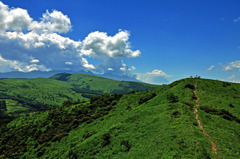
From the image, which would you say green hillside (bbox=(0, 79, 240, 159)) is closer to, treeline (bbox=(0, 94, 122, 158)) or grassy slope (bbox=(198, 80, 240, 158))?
grassy slope (bbox=(198, 80, 240, 158))

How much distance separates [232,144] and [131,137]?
72.4 ft

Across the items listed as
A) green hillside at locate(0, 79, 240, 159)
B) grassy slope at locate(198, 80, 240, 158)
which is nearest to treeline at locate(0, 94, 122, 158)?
green hillside at locate(0, 79, 240, 159)

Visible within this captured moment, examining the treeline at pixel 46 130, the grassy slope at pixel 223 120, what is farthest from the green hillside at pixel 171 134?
the treeline at pixel 46 130

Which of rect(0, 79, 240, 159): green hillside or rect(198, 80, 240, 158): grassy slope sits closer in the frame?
rect(0, 79, 240, 159): green hillside

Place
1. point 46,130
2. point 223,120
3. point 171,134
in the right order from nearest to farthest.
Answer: point 171,134 → point 223,120 → point 46,130

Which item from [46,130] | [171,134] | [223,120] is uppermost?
[223,120]

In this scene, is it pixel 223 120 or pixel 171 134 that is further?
pixel 223 120

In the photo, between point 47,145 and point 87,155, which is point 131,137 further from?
point 47,145

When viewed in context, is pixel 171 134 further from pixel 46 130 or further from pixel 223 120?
pixel 46 130

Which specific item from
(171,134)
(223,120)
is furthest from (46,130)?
(223,120)

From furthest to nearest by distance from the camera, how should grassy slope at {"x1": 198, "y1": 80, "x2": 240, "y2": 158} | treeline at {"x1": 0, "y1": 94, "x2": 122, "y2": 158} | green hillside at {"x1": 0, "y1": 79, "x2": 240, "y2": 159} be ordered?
treeline at {"x1": 0, "y1": 94, "x2": 122, "y2": 158} < grassy slope at {"x1": 198, "y1": 80, "x2": 240, "y2": 158} < green hillside at {"x1": 0, "y1": 79, "x2": 240, "y2": 159}

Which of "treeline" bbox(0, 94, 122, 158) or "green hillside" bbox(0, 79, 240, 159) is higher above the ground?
"green hillside" bbox(0, 79, 240, 159)

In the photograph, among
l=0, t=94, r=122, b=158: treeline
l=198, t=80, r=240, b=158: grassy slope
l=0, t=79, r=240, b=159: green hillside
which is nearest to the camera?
l=0, t=79, r=240, b=159: green hillside

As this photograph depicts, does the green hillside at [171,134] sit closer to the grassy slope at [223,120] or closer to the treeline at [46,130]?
the grassy slope at [223,120]
